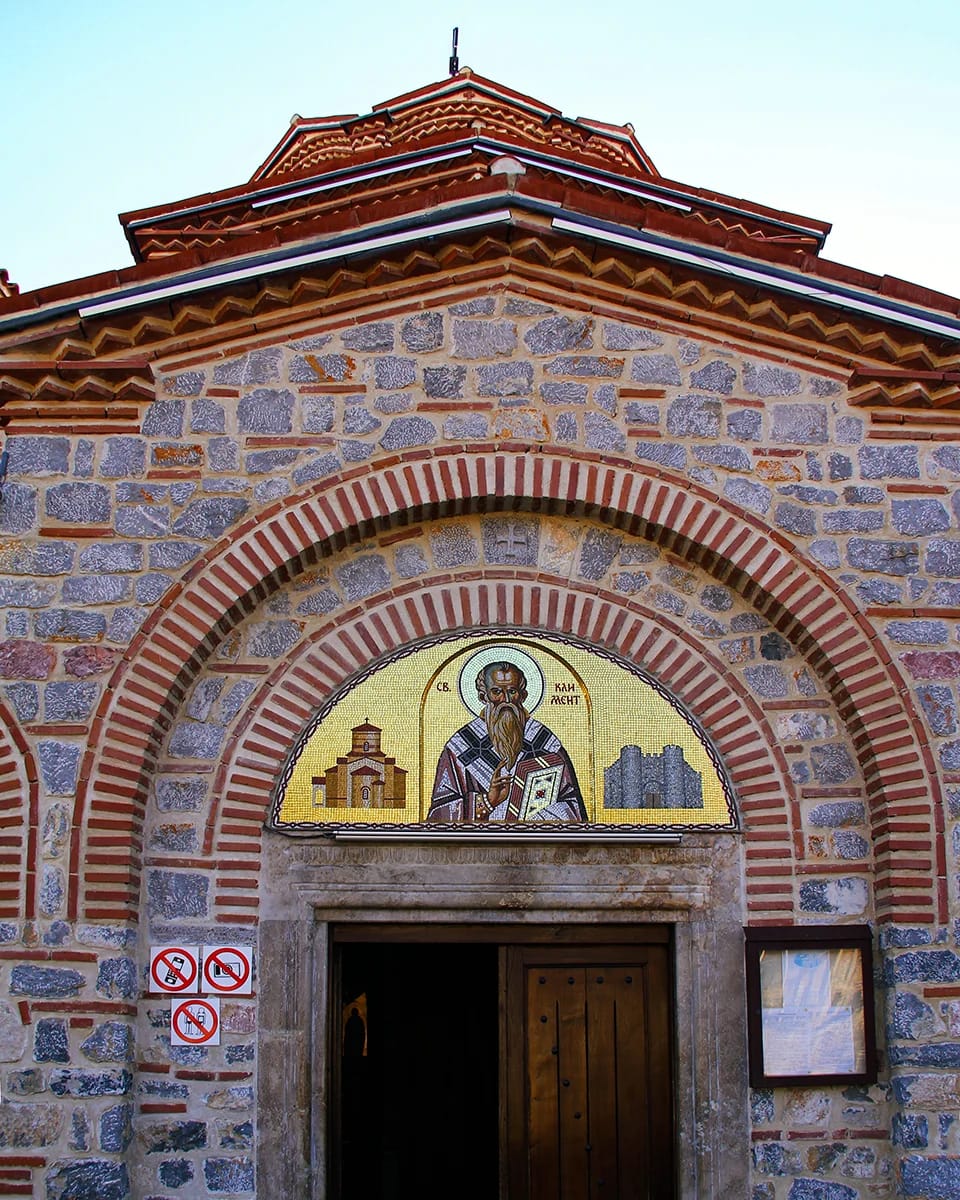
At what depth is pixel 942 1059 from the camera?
601 cm

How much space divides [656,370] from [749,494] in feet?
2.73

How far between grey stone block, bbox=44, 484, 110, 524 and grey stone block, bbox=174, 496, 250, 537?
387mm

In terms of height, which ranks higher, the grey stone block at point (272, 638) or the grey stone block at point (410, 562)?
the grey stone block at point (410, 562)

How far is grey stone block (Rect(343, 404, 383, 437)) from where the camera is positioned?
262 inches

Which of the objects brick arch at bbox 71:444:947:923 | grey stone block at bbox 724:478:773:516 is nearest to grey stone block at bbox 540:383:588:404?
brick arch at bbox 71:444:947:923

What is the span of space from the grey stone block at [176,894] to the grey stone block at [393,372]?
106 inches

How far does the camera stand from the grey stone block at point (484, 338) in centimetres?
680

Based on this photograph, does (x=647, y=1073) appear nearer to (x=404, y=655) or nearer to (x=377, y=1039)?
(x=404, y=655)

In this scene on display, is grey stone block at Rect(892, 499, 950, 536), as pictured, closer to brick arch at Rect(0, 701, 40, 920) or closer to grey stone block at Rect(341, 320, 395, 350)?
grey stone block at Rect(341, 320, 395, 350)

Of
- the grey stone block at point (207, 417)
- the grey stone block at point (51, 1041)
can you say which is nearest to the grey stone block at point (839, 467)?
the grey stone block at point (207, 417)

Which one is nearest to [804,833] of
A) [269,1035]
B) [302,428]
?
[269,1035]

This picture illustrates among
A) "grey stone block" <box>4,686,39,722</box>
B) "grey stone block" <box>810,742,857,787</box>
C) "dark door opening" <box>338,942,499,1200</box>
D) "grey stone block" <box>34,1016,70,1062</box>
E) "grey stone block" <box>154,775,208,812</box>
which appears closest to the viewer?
"grey stone block" <box>34,1016,70,1062</box>

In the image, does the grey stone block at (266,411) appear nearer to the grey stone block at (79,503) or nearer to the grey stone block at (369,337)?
the grey stone block at (369,337)

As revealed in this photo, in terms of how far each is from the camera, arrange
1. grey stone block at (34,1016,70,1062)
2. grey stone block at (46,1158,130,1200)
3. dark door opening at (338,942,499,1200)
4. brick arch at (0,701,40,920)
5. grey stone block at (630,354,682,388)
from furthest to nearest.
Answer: dark door opening at (338,942,499,1200) < grey stone block at (630,354,682,388) < brick arch at (0,701,40,920) < grey stone block at (34,1016,70,1062) < grey stone block at (46,1158,130,1200)
